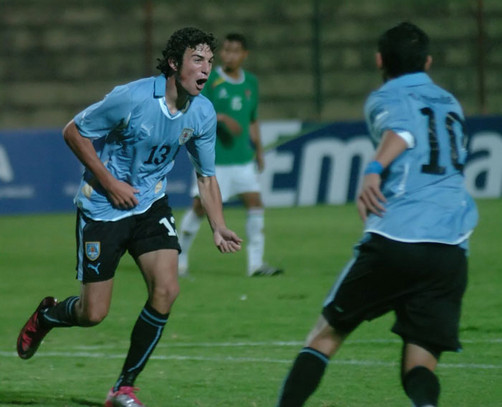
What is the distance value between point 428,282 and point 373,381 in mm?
1947

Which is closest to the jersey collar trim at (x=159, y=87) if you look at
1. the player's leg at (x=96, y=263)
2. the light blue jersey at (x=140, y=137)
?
the light blue jersey at (x=140, y=137)

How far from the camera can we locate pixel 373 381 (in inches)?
263

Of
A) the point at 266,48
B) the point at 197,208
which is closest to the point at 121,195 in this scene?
the point at 197,208

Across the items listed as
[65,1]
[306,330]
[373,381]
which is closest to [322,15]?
[65,1]

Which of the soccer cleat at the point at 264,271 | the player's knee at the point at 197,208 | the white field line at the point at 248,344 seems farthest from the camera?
the soccer cleat at the point at 264,271

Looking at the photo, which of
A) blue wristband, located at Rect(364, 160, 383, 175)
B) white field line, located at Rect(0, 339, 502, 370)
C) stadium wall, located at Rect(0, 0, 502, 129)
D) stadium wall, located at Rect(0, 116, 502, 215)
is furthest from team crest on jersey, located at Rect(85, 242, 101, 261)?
stadium wall, located at Rect(0, 0, 502, 129)

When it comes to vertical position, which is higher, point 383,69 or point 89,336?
point 383,69

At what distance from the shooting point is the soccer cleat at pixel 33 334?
22.0 ft

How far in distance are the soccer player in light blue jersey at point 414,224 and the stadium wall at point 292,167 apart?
40.5 feet

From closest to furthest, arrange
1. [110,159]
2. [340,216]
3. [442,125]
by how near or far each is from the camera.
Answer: [442,125] → [110,159] → [340,216]

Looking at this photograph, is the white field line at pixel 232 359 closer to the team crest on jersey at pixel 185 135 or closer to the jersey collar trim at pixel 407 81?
the team crest on jersey at pixel 185 135

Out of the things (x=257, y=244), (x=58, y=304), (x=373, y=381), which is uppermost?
(x=58, y=304)

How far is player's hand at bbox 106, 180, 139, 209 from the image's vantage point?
6.09 metres

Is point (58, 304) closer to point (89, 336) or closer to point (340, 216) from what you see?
point (89, 336)
